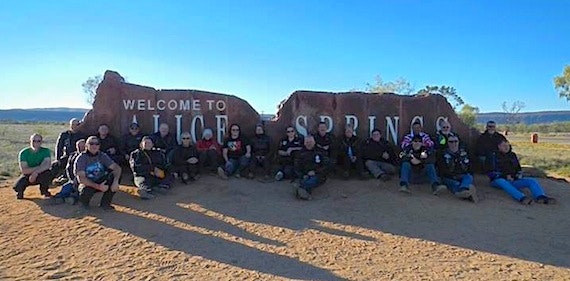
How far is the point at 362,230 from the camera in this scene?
597cm

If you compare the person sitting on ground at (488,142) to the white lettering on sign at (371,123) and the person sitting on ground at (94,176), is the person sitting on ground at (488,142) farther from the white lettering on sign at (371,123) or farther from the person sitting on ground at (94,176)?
the person sitting on ground at (94,176)

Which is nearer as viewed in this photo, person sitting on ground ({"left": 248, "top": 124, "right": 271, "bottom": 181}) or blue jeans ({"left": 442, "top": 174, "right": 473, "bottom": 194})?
blue jeans ({"left": 442, "top": 174, "right": 473, "bottom": 194})

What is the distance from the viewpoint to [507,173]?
8.17 m

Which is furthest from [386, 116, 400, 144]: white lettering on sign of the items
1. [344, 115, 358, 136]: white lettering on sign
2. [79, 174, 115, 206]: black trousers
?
[79, 174, 115, 206]: black trousers

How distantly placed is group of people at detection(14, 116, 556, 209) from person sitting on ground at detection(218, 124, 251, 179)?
2 cm

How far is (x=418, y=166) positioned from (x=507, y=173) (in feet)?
4.94

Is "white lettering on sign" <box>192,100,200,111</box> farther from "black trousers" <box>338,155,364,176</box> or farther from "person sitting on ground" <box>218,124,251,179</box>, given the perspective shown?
"black trousers" <box>338,155,364,176</box>

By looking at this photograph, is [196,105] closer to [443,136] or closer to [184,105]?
[184,105]

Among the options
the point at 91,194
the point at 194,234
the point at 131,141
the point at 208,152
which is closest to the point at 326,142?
the point at 208,152

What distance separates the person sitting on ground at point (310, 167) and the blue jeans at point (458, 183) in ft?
6.60

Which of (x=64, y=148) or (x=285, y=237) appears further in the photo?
(x=64, y=148)

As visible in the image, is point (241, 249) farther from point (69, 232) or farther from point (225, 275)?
point (69, 232)

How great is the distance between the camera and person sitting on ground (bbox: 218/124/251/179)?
8562 mm

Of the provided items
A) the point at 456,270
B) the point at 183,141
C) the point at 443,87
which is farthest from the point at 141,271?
the point at 443,87
